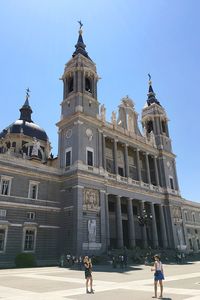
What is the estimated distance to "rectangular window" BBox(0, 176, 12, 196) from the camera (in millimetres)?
33438

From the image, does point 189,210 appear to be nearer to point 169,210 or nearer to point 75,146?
point 169,210

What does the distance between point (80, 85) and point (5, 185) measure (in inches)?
795

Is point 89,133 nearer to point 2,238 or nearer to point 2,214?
point 2,214

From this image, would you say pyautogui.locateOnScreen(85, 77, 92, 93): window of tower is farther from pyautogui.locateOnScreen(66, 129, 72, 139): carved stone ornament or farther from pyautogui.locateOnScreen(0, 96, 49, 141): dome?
pyautogui.locateOnScreen(0, 96, 49, 141): dome

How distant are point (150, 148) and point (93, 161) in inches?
697

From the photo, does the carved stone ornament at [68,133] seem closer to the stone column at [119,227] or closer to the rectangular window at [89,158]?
the rectangular window at [89,158]

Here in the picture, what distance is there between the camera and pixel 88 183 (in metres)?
38.5

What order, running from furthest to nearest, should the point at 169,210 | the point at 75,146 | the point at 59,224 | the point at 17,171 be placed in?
the point at 169,210 → the point at 75,146 → the point at 59,224 → the point at 17,171

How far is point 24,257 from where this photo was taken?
2956 centimetres

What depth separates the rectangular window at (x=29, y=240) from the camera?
3381cm

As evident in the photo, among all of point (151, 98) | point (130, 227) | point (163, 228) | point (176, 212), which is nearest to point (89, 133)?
point (130, 227)

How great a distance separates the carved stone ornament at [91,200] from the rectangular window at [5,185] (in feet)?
32.5

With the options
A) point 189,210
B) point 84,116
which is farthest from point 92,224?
point 189,210

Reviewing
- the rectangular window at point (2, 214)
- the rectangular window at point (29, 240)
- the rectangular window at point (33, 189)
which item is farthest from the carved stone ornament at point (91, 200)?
the rectangular window at point (2, 214)
